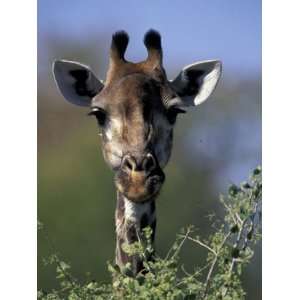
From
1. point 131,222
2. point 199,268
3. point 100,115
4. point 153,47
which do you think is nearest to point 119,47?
point 153,47

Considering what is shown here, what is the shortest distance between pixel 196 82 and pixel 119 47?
0.89ft

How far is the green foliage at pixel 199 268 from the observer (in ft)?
8.22

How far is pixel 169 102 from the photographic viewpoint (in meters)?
2.87

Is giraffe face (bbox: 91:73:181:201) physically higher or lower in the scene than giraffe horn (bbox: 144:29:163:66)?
lower

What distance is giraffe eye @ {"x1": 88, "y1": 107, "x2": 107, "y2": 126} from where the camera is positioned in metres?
2.86

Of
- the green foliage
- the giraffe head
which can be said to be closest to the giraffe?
the giraffe head

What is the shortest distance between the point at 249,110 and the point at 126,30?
0.49 meters

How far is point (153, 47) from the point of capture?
2918 mm

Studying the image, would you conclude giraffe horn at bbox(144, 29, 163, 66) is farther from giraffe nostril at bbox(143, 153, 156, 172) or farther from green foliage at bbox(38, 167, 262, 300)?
green foliage at bbox(38, 167, 262, 300)

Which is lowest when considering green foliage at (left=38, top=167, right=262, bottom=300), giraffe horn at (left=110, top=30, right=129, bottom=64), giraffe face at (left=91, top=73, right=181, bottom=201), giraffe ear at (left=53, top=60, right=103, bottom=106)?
green foliage at (left=38, top=167, right=262, bottom=300)

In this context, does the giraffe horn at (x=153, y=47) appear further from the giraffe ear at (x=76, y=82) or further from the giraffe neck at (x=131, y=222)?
the giraffe neck at (x=131, y=222)

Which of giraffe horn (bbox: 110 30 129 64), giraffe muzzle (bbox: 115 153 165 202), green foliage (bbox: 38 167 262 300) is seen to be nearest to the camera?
green foliage (bbox: 38 167 262 300)
